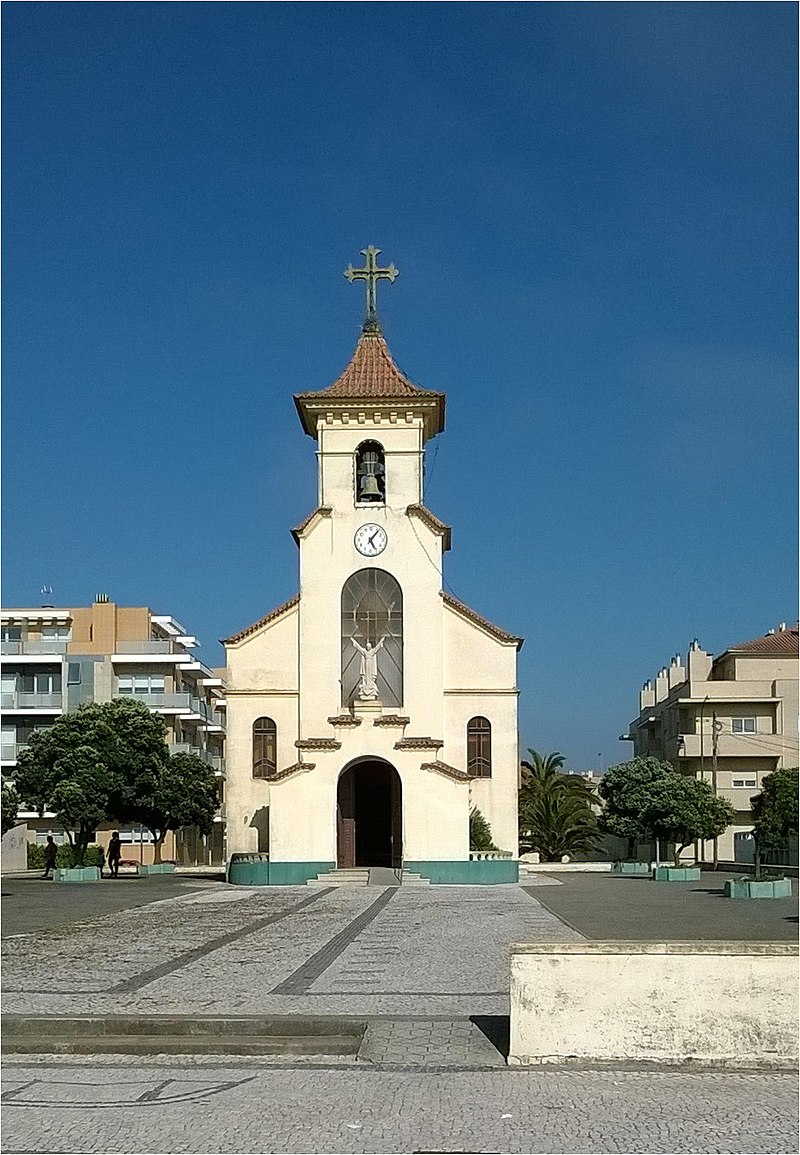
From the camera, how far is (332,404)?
137 feet

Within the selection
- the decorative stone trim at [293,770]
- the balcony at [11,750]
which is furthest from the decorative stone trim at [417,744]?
the balcony at [11,750]

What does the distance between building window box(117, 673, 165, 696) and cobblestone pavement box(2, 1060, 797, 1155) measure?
59035mm

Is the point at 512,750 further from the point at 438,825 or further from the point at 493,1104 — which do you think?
the point at 493,1104

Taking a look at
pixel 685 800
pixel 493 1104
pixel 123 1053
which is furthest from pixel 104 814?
pixel 493 1104

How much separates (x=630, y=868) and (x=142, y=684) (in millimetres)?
30938

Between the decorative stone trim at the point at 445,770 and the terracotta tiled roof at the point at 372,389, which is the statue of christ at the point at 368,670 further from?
the terracotta tiled roof at the point at 372,389

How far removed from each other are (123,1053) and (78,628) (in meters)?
60.8

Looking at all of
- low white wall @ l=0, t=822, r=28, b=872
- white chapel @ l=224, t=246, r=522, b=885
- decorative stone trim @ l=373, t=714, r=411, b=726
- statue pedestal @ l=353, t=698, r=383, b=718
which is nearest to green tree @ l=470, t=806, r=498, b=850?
white chapel @ l=224, t=246, r=522, b=885

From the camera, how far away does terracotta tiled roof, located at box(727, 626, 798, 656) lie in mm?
72562

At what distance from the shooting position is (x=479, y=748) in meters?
41.1

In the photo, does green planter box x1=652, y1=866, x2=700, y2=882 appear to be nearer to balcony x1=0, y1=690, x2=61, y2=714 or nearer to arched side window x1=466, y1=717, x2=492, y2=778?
arched side window x1=466, y1=717, x2=492, y2=778

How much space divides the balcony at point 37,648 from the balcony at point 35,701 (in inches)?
84.3

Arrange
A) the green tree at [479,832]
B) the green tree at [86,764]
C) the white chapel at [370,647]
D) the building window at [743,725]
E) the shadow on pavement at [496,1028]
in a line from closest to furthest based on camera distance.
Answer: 1. the shadow on pavement at [496,1028]
2. the green tree at [479,832]
3. the white chapel at [370,647]
4. the green tree at [86,764]
5. the building window at [743,725]

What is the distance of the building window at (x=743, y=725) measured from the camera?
228 ft
